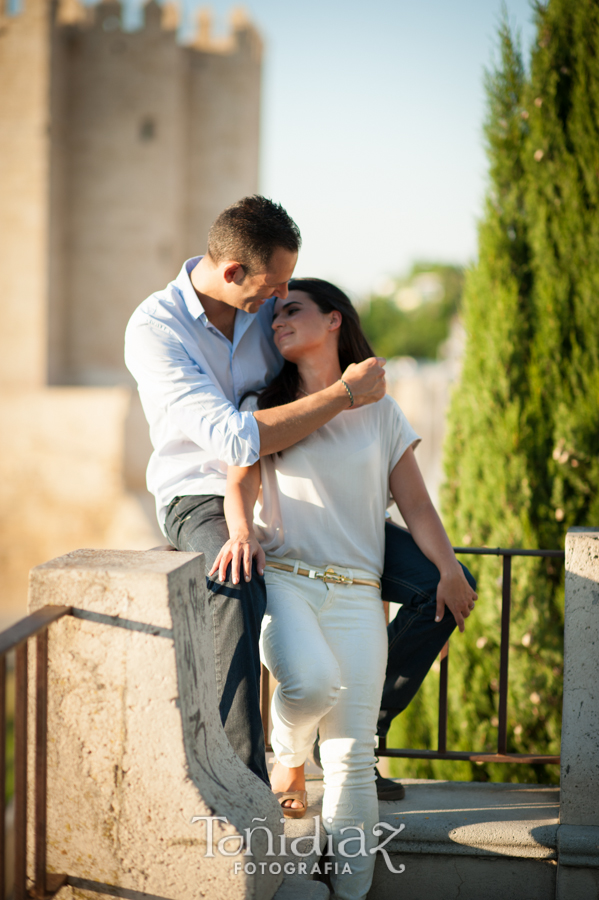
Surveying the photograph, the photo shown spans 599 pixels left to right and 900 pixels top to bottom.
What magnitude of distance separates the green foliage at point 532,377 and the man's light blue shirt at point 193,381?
1.89m

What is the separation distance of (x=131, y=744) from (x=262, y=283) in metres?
1.61

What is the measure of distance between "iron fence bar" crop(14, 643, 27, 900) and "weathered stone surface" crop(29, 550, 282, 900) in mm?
89

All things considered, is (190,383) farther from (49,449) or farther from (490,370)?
(49,449)

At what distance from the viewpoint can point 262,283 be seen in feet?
8.91

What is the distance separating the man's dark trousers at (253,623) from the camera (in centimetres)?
Result: 221

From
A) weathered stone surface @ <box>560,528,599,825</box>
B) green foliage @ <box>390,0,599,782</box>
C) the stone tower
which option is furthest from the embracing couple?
the stone tower

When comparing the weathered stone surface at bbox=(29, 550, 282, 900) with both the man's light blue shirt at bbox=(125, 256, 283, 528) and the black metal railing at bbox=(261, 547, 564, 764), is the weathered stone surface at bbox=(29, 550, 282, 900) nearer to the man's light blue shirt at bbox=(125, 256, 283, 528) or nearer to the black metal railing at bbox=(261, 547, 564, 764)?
the man's light blue shirt at bbox=(125, 256, 283, 528)

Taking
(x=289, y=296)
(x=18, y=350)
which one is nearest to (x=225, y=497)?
(x=289, y=296)

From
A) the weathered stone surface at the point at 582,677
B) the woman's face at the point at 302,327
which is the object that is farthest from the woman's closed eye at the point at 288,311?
the weathered stone surface at the point at 582,677

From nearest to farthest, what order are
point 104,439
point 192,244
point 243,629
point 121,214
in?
1. point 243,629
2. point 104,439
3. point 121,214
4. point 192,244

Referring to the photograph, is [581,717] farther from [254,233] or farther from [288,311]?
[254,233]

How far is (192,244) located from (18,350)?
6.50 metres

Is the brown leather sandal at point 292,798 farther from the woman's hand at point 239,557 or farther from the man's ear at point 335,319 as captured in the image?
the man's ear at point 335,319

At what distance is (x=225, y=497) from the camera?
2.53 metres
